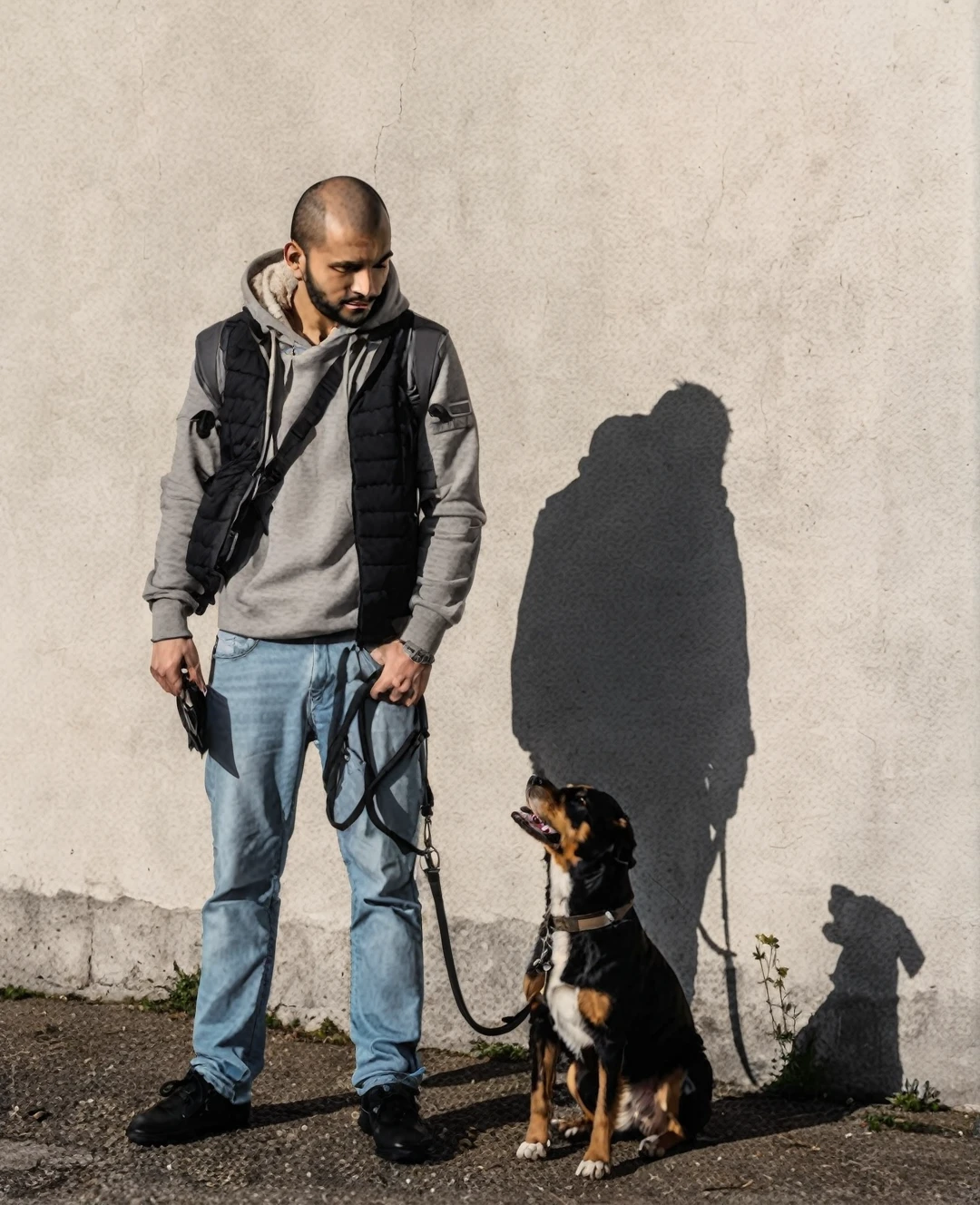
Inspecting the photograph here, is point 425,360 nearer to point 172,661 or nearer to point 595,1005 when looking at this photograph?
point 172,661

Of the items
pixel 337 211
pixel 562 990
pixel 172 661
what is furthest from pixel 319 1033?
pixel 337 211

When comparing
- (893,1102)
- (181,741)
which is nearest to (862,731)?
(893,1102)

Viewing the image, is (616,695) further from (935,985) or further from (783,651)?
→ (935,985)

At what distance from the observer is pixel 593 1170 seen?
3.77 m

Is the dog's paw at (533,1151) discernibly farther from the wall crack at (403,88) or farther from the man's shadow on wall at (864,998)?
the wall crack at (403,88)

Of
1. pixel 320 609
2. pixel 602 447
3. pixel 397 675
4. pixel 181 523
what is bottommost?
pixel 397 675

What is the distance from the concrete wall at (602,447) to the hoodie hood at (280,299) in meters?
0.90

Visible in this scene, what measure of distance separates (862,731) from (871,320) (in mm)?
1185

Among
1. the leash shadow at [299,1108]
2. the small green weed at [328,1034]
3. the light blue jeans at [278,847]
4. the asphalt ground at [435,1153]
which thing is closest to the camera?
the asphalt ground at [435,1153]

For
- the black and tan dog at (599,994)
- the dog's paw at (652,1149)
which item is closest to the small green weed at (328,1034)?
the black and tan dog at (599,994)

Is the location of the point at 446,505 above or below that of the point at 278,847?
above

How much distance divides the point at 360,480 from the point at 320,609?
1.14 feet

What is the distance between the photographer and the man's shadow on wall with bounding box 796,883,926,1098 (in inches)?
171

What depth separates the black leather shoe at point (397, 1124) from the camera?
3.81m
